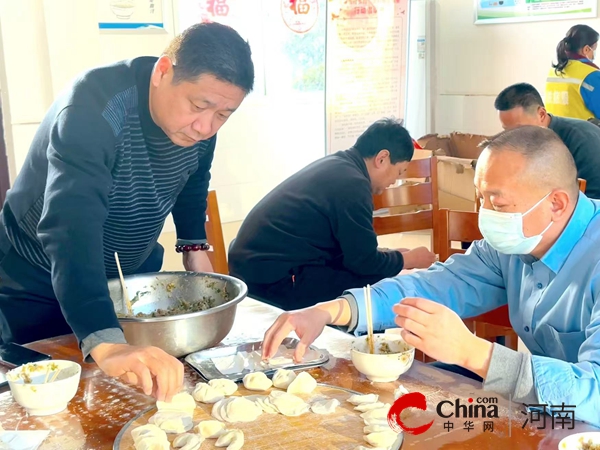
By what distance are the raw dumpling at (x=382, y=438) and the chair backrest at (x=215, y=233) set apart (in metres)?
1.71

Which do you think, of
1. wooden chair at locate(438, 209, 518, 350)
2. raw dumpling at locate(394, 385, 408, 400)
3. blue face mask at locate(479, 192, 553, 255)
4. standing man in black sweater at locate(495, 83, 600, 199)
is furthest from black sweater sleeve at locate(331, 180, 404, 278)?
raw dumpling at locate(394, 385, 408, 400)

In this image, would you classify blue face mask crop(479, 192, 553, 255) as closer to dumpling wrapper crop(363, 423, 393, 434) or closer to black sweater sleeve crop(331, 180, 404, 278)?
dumpling wrapper crop(363, 423, 393, 434)

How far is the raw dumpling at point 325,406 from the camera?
4.34 feet

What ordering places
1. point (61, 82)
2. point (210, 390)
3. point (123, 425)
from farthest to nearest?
point (61, 82) < point (210, 390) < point (123, 425)

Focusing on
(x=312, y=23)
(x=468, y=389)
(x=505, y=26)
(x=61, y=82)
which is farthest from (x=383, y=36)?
(x=468, y=389)

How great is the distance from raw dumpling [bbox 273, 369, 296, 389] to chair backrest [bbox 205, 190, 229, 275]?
1398 millimetres

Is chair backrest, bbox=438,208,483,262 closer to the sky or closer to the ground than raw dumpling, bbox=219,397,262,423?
closer to the sky

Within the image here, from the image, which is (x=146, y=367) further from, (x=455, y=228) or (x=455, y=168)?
(x=455, y=168)

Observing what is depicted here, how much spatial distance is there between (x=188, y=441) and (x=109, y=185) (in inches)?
23.6

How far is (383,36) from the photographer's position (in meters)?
5.07

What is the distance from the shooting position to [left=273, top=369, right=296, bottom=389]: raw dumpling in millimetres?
1452

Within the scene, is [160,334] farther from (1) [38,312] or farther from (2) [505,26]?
(2) [505,26]

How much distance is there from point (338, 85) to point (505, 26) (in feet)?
5.75
